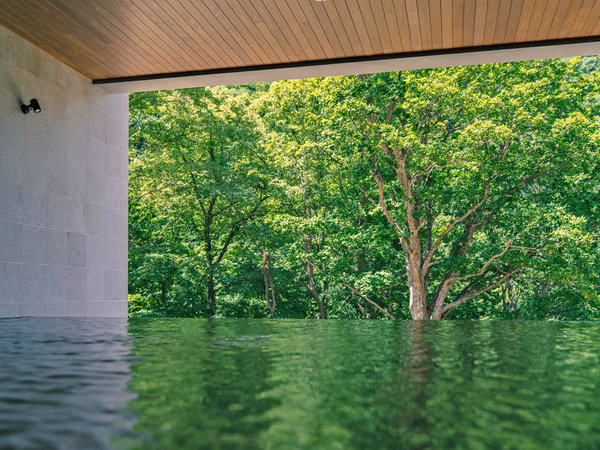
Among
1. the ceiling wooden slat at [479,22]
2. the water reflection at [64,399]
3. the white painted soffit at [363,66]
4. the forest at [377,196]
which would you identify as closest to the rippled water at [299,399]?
the water reflection at [64,399]

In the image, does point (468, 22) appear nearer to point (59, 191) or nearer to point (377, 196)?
point (59, 191)

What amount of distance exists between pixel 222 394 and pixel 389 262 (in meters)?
14.2

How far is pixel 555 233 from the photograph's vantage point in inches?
429

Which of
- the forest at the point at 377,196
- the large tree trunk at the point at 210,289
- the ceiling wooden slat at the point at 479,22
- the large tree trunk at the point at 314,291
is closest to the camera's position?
the ceiling wooden slat at the point at 479,22

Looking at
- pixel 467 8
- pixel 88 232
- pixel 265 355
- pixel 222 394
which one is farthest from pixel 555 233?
pixel 222 394

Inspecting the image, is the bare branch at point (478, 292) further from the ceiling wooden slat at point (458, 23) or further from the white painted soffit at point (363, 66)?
the ceiling wooden slat at point (458, 23)

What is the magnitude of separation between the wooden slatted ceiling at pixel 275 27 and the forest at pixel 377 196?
5393mm

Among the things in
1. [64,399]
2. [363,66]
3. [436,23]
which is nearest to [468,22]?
[436,23]

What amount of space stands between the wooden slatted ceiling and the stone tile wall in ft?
1.55

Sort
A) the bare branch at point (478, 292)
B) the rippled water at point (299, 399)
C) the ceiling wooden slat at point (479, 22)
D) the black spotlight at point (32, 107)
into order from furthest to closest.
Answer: the bare branch at point (478, 292), the black spotlight at point (32, 107), the ceiling wooden slat at point (479, 22), the rippled water at point (299, 399)

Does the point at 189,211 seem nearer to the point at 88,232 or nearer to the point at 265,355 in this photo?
the point at 88,232

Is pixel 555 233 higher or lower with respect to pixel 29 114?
lower

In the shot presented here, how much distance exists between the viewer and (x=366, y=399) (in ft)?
3.31

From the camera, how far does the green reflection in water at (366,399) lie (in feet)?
2.36
